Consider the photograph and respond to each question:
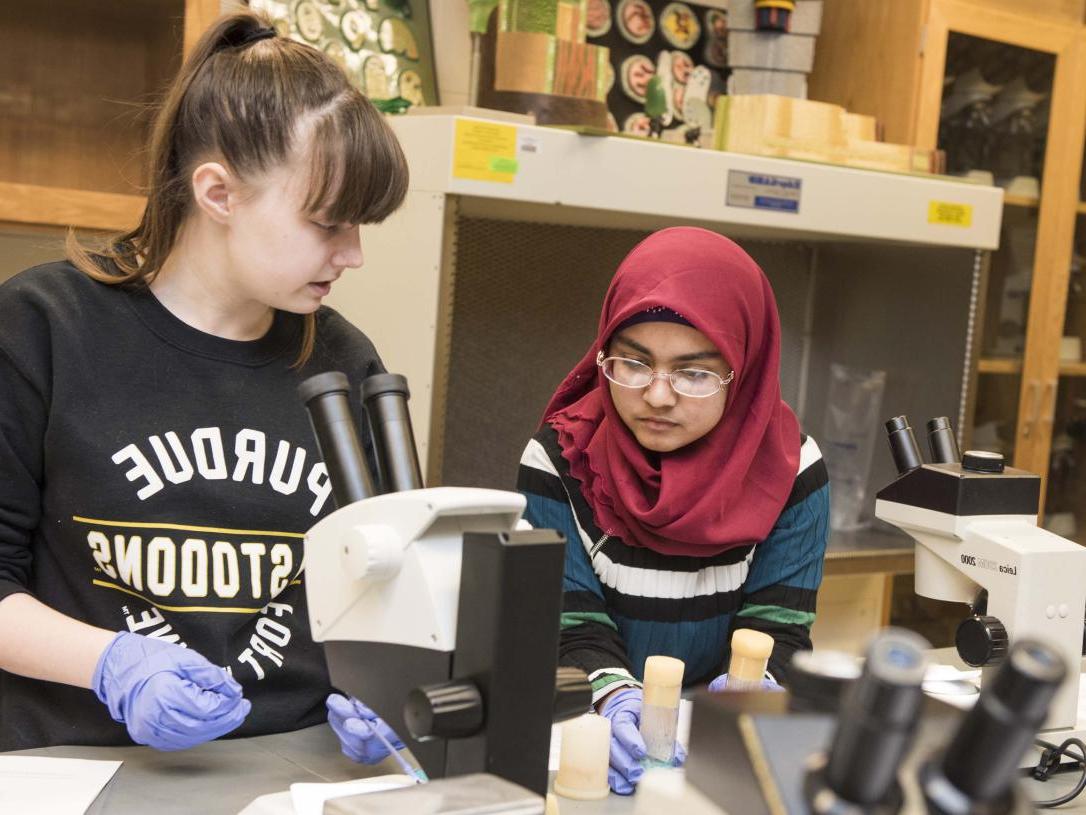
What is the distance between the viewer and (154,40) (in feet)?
6.57

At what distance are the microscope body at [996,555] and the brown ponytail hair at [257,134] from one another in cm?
65

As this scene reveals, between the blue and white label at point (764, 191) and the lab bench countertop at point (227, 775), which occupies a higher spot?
the blue and white label at point (764, 191)

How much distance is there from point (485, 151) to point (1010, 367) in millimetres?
1569

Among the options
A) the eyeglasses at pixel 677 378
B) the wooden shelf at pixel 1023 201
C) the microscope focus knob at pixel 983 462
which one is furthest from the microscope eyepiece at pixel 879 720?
the wooden shelf at pixel 1023 201

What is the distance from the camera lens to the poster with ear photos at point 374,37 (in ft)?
6.98

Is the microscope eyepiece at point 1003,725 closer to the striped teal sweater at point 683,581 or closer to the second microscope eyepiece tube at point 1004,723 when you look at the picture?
the second microscope eyepiece tube at point 1004,723

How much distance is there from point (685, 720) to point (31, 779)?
61 cm

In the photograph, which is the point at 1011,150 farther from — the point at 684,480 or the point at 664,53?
the point at 684,480

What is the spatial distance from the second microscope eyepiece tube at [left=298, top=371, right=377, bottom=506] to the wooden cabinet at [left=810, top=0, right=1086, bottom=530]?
2.22 meters

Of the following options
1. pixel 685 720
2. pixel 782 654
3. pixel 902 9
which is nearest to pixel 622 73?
pixel 902 9

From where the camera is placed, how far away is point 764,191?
2.23m

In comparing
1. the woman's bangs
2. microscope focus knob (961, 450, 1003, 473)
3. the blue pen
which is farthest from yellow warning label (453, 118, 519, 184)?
the blue pen

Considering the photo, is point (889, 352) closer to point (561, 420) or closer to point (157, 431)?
point (561, 420)

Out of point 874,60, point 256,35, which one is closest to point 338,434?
point 256,35
